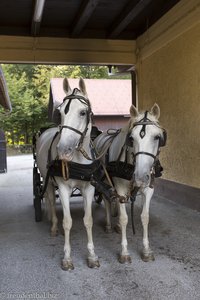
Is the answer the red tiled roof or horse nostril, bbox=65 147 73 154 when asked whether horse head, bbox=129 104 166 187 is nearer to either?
horse nostril, bbox=65 147 73 154

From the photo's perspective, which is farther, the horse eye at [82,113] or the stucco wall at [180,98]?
the stucco wall at [180,98]

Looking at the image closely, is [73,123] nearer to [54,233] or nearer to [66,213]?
[66,213]

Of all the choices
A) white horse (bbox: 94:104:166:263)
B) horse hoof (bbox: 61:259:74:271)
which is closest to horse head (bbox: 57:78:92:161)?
white horse (bbox: 94:104:166:263)

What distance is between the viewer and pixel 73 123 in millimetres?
3490

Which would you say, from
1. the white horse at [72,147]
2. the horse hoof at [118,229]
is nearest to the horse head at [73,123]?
the white horse at [72,147]

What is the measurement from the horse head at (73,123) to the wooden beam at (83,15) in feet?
10.8

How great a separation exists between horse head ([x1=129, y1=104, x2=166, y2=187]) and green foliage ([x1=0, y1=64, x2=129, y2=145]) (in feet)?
93.8

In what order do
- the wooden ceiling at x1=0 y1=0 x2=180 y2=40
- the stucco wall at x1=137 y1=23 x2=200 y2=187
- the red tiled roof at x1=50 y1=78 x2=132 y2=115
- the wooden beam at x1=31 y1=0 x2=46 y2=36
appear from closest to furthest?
1. the wooden beam at x1=31 y1=0 x2=46 y2=36
2. the stucco wall at x1=137 y1=23 x2=200 y2=187
3. the wooden ceiling at x1=0 y1=0 x2=180 y2=40
4. the red tiled roof at x1=50 y1=78 x2=132 y2=115

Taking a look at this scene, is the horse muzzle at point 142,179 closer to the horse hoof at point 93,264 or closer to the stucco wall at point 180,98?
the horse hoof at point 93,264

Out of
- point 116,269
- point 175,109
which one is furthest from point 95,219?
point 175,109

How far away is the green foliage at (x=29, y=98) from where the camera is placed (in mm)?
32719

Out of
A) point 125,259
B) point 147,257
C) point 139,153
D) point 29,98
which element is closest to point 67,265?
point 125,259

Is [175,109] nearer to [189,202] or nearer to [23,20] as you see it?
[189,202]

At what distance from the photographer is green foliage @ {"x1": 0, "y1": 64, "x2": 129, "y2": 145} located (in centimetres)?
3272
